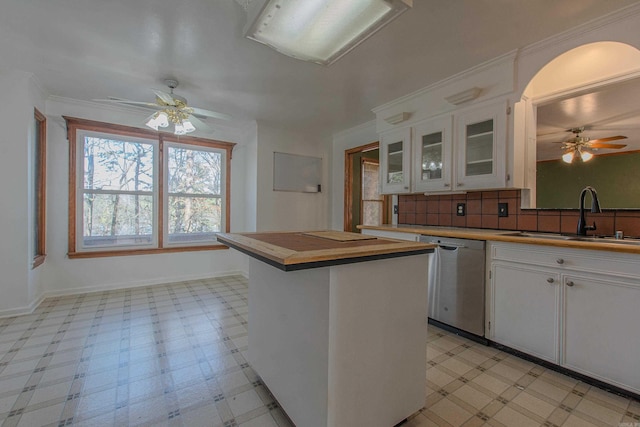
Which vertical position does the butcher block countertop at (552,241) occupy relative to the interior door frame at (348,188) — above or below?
below

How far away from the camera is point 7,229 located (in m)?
2.79

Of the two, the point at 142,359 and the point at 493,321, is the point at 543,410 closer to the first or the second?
the point at 493,321

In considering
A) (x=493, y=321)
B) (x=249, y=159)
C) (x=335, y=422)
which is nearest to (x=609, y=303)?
(x=493, y=321)

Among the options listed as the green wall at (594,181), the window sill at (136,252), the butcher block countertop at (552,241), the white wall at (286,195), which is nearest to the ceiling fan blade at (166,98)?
the white wall at (286,195)

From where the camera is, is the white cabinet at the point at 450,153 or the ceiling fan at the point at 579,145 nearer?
the ceiling fan at the point at 579,145

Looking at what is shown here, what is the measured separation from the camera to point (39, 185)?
3.21 metres

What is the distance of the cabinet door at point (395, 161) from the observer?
3203 millimetres

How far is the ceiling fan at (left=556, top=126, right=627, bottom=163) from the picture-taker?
225 cm

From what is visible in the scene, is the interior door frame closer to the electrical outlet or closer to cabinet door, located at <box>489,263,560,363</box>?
the electrical outlet

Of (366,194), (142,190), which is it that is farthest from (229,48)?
(366,194)

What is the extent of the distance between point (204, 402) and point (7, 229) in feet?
9.56

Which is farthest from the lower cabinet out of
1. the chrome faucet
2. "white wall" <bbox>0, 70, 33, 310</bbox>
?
"white wall" <bbox>0, 70, 33, 310</bbox>

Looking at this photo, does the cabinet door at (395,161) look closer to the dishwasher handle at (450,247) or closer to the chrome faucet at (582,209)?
the dishwasher handle at (450,247)

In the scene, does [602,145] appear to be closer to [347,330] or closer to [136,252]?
[347,330]
